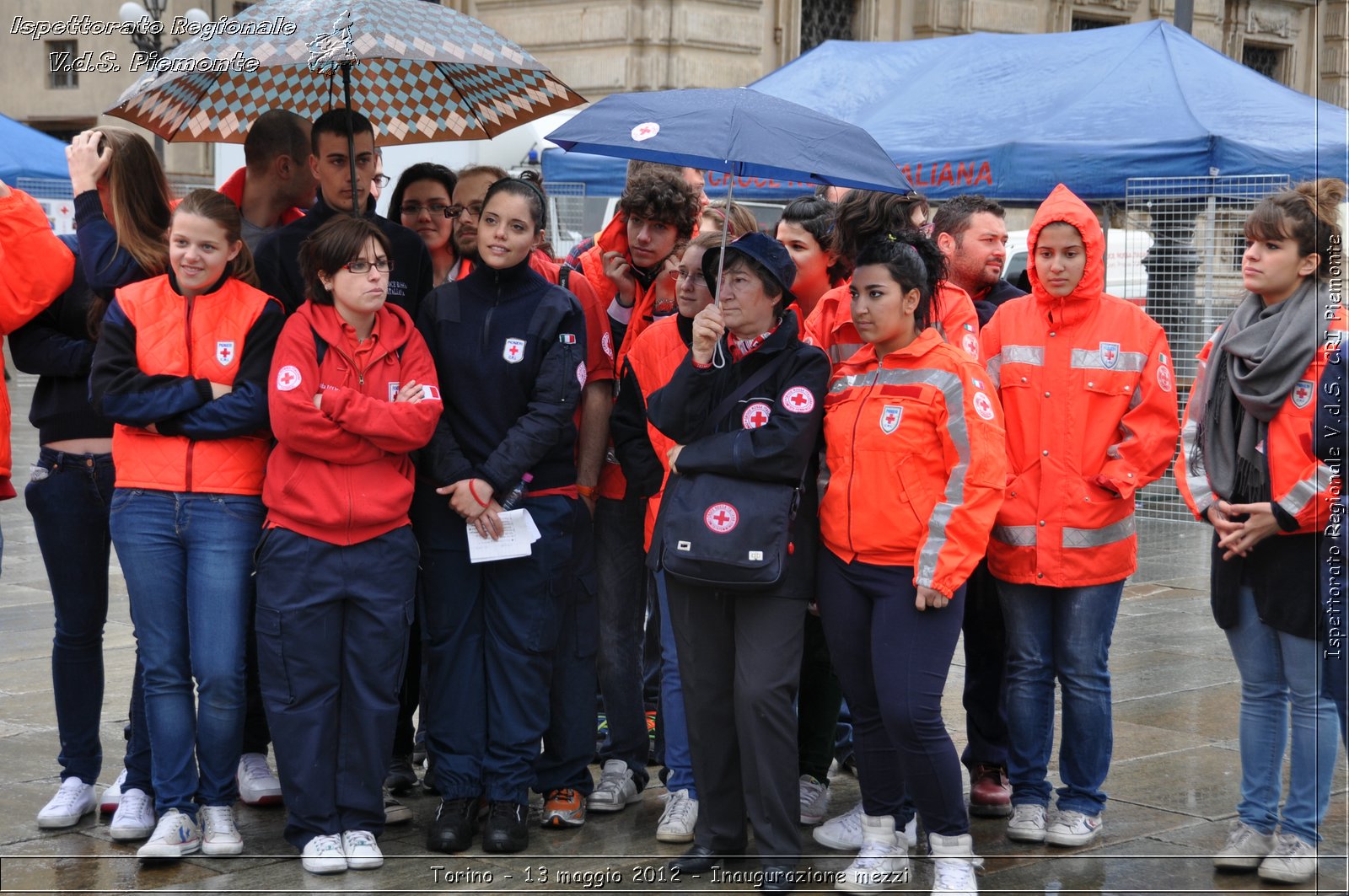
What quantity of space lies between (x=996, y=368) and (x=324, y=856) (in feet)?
8.74

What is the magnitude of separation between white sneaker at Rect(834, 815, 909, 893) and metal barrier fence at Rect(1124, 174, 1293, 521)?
8.34 m

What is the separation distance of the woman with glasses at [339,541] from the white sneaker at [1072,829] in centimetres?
217

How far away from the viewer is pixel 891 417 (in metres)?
4.30

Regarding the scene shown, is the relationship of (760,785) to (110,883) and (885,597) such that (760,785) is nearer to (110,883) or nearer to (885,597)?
(885,597)

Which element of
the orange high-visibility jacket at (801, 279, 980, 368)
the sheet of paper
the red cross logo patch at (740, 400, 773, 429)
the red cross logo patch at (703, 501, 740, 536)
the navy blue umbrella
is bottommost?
the sheet of paper

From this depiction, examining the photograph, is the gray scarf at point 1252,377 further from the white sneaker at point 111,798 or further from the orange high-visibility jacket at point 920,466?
the white sneaker at point 111,798

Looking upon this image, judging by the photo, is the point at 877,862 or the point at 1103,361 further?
the point at 1103,361

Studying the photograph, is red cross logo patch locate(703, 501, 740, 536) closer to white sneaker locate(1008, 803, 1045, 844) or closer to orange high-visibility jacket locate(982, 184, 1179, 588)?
orange high-visibility jacket locate(982, 184, 1179, 588)

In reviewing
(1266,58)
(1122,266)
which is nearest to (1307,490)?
(1122,266)

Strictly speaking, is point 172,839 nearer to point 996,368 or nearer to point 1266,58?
point 996,368

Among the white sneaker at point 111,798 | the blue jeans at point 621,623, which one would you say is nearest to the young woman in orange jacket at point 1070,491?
the blue jeans at point 621,623

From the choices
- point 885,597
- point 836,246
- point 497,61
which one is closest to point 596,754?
point 885,597

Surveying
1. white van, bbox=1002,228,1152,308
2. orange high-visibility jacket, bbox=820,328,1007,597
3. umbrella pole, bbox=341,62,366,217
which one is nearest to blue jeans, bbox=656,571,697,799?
orange high-visibility jacket, bbox=820,328,1007,597

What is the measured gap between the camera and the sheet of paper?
4.65m
